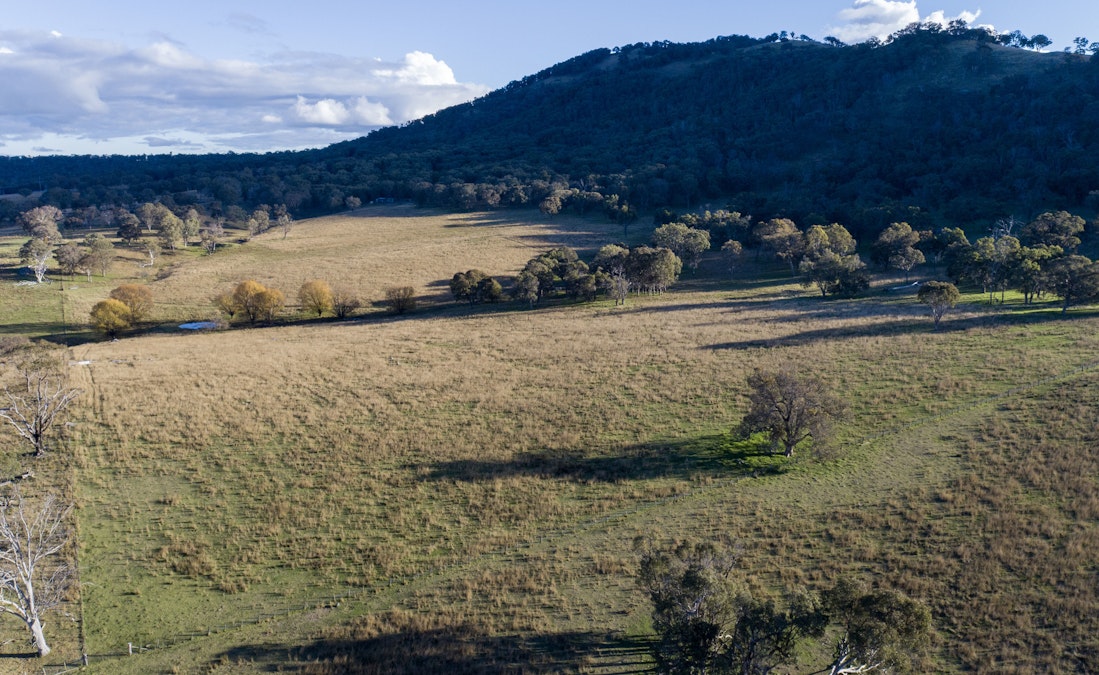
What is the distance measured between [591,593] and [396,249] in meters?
98.3

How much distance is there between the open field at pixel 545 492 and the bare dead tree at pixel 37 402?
6.16ft

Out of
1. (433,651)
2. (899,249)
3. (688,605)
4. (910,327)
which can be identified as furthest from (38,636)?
(899,249)

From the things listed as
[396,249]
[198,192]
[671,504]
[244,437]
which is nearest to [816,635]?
[671,504]

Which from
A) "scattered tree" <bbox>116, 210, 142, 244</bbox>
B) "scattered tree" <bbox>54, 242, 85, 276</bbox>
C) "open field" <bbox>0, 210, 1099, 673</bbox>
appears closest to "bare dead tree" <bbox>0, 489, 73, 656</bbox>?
"open field" <bbox>0, 210, 1099, 673</bbox>

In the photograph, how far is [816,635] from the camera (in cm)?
1691

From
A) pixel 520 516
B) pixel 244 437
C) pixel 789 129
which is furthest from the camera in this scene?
pixel 789 129

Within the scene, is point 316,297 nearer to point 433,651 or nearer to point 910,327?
point 433,651

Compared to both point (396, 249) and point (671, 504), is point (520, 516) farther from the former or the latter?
point (396, 249)

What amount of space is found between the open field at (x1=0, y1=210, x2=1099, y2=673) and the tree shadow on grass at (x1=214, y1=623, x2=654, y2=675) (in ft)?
0.31

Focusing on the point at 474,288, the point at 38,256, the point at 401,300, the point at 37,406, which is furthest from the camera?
the point at 38,256

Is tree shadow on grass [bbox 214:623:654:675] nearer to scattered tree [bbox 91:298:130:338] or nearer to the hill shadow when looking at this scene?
the hill shadow

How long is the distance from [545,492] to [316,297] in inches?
2161

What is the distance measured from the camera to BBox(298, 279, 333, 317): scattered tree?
75.6 metres

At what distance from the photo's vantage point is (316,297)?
247 ft
